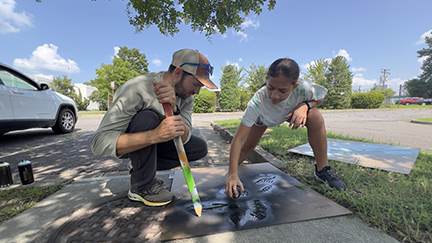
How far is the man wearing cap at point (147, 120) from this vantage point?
1.44 metres

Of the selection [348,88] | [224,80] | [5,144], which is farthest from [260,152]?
[348,88]

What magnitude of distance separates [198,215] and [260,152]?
169 centimetres

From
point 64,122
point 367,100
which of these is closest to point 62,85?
point 64,122

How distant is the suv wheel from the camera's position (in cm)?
512

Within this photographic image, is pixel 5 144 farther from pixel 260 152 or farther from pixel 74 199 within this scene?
pixel 260 152

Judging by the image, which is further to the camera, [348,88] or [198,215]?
[348,88]

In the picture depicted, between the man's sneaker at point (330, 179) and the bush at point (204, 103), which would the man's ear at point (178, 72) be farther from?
the bush at point (204, 103)

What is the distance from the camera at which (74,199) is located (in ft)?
5.66

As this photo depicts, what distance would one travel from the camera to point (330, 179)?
1.80m

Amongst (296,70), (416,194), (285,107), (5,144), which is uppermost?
(296,70)

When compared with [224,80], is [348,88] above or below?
below

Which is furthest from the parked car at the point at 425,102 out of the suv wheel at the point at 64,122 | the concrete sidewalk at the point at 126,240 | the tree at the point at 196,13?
the suv wheel at the point at 64,122

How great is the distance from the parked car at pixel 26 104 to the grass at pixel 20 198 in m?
2.62

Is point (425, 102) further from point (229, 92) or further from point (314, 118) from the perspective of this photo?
point (314, 118)
